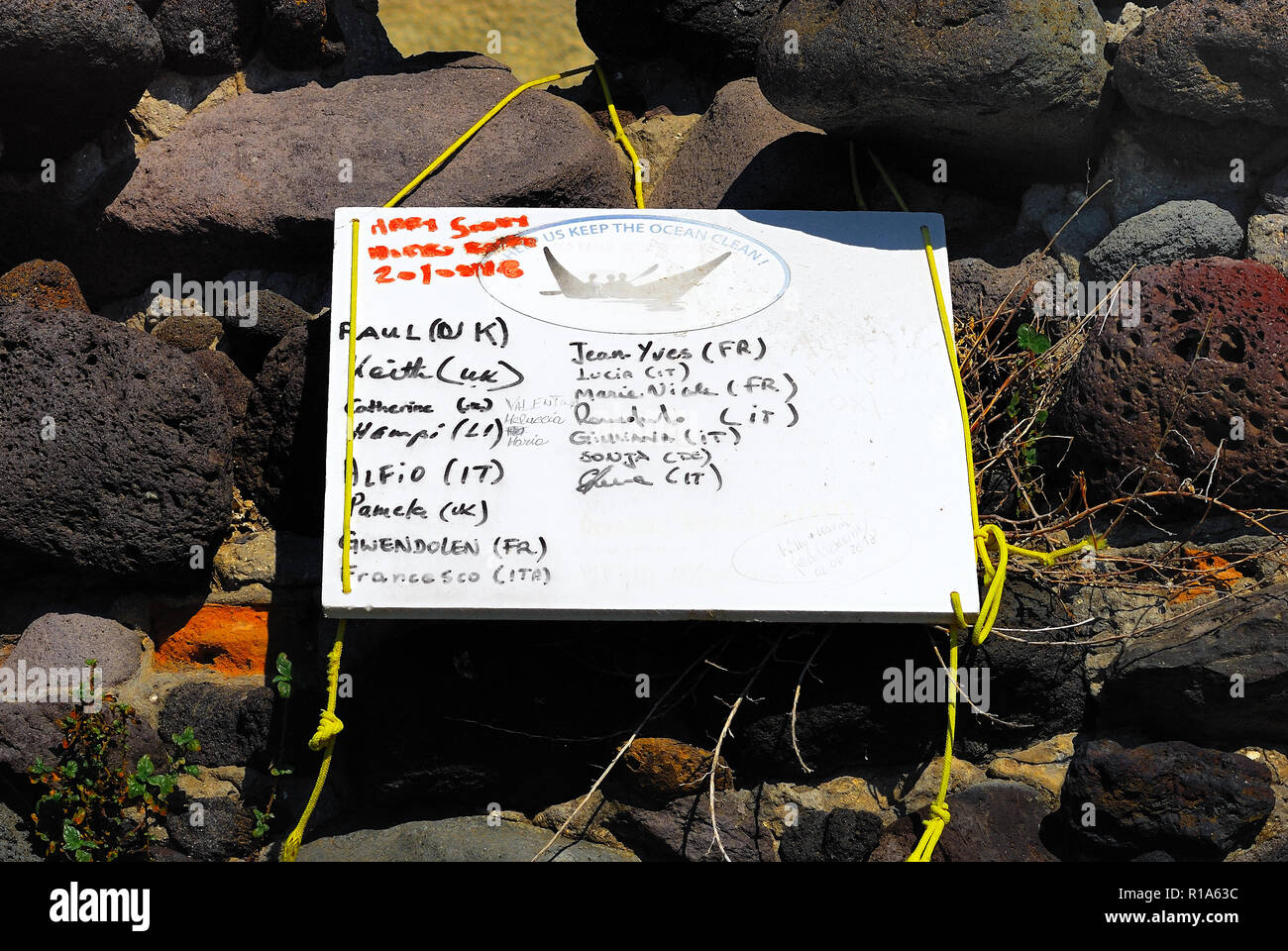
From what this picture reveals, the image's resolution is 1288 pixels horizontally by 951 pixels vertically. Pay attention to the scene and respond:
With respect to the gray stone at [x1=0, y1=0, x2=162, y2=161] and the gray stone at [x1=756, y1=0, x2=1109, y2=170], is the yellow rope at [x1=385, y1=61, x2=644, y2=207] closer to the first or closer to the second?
the gray stone at [x1=756, y1=0, x2=1109, y2=170]

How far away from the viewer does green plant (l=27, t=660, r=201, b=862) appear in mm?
2645

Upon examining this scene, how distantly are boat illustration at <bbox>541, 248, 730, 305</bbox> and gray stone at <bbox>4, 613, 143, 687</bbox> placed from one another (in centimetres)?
120

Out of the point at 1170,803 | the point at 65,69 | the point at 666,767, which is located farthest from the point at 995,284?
the point at 65,69

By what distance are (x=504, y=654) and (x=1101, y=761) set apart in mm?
1244

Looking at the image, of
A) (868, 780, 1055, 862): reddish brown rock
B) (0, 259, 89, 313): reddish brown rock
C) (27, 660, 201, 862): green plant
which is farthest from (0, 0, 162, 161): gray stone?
(868, 780, 1055, 862): reddish brown rock

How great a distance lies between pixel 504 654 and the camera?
2.77 meters

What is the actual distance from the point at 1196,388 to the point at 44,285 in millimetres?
2573

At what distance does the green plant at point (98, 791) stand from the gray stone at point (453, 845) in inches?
13.3

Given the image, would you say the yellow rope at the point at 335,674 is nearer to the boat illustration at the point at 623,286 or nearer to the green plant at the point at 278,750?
the green plant at the point at 278,750

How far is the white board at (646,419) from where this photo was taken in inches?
101

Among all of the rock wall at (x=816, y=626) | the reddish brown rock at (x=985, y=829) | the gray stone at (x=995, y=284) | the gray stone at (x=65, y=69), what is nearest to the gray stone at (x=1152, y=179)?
the rock wall at (x=816, y=626)

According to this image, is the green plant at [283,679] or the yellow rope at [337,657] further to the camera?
the green plant at [283,679]

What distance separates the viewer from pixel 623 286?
279cm

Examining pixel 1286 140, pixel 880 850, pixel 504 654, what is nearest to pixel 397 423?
pixel 504 654
